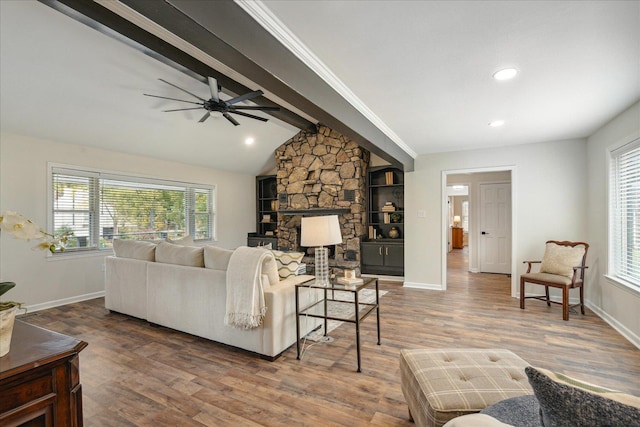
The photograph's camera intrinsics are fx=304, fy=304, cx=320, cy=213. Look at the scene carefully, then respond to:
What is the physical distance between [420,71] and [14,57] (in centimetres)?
401

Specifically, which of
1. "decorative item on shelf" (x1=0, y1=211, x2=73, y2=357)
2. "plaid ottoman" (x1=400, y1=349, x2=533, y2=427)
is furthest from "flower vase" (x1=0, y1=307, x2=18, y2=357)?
"plaid ottoman" (x1=400, y1=349, x2=533, y2=427)

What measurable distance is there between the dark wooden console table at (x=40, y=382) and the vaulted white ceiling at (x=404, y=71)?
1746mm

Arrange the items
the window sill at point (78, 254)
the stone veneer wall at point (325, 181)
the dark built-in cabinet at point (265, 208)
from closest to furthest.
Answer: the window sill at point (78, 254) < the stone veneer wall at point (325, 181) < the dark built-in cabinet at point (265, 208)

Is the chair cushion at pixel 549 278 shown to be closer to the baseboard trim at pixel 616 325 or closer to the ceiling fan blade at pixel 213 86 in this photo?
the baseboard trim at pixel 616 325

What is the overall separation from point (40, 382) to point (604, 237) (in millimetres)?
5198

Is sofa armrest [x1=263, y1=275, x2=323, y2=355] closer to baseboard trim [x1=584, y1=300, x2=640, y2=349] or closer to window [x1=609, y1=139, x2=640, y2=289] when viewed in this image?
baseboard trim [x1=584, y1=300, x2=640, y2=349]

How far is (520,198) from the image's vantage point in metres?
4.70

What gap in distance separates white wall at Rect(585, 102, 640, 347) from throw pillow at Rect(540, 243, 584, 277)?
258mm

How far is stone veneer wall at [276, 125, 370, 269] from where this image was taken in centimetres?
634

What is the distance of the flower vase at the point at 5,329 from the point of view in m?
0.94

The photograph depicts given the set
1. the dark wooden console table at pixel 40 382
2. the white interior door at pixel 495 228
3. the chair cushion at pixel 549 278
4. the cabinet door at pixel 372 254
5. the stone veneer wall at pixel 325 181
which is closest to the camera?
the dark wooden console table at pixel 40 382

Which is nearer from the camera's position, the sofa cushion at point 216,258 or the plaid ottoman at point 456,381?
the plaid ottoman at point 456,381

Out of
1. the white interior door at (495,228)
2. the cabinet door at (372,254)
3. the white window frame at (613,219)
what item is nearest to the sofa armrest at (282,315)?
the cabinet door at (372,254)

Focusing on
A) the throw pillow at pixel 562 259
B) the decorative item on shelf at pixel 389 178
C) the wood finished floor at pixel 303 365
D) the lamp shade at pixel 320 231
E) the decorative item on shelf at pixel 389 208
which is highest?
the decorative item on shelf at pixel 389 178
